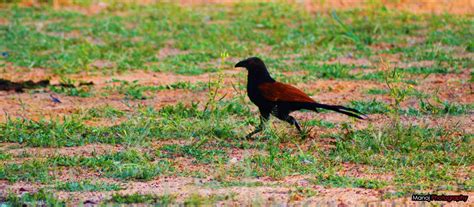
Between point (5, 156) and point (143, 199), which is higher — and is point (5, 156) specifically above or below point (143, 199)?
below

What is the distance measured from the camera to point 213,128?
6227 mm

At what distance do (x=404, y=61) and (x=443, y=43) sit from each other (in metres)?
0.81

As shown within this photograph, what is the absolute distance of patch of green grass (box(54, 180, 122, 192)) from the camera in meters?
5.01

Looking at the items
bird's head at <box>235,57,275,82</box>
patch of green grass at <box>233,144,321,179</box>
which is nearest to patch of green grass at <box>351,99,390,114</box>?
bird's head at <box>235,57,275,82</box>

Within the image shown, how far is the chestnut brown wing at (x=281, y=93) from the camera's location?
5988mm

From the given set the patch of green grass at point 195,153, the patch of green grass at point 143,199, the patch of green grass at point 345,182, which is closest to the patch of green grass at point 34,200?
the patch of green grass at point 143,199

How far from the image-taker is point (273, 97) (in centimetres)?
605

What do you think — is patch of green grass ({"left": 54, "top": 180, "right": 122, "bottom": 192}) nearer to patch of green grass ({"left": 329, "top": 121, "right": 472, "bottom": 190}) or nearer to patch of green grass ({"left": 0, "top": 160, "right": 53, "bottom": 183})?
patch of green grass ({"left": 0, "top": 160, "right": 53, "bottom": 183})

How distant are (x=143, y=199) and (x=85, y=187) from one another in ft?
1.37

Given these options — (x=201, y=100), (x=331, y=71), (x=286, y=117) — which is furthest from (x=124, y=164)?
(x=331, y=71)

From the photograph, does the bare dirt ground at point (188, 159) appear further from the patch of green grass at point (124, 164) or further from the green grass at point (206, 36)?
the green grass at point (206, 36)

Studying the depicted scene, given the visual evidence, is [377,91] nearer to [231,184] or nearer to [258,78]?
[258,78]

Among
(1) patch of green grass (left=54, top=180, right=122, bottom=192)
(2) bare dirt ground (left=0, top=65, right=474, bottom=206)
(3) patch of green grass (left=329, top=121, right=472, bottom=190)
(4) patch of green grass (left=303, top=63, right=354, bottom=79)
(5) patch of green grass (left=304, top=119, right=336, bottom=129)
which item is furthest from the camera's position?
(4) patch of green grass (left=303, top=63, right=354, bottom=79)

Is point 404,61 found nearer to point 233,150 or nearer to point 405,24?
point 405,24
